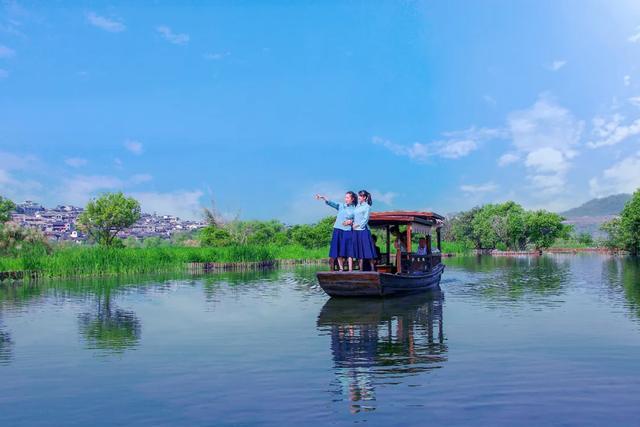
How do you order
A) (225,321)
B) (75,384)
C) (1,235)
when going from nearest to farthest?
(75,384) → (225,321) → (1,235)

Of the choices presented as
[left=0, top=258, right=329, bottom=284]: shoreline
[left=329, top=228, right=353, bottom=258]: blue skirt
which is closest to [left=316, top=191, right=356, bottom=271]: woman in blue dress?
[left=329, top=228, right=353, bottom=258]: blue skirt

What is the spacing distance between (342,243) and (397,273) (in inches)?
84.1

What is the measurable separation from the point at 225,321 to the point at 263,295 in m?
5.06

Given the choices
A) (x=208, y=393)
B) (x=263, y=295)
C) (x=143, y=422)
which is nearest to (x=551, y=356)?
(x=208, y=393)

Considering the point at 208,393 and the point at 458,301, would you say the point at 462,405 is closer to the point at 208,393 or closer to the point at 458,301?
the point at 208,393

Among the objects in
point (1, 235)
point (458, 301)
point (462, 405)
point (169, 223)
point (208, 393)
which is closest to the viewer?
point (462, 405)

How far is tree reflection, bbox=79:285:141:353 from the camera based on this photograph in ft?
28.9

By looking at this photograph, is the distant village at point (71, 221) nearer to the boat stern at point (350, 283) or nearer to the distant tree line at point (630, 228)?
the distant tree line at point (630, 228)

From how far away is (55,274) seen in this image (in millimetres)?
23438

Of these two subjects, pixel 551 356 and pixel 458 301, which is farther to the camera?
pixel 458 301

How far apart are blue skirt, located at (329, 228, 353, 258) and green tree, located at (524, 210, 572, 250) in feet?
193

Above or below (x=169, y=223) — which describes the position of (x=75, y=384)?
below

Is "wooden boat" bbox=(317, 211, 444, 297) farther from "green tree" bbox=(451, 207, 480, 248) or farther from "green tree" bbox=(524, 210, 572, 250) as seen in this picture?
"green tree" bbox=(451, 207, 480, 248)

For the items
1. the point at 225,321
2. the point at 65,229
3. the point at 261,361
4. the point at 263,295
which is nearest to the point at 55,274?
the point at 263,295
